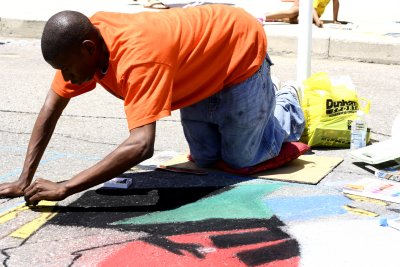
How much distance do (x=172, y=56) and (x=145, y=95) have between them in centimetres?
27

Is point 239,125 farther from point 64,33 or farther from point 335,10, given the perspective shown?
point 335,10

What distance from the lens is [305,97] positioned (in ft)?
16.7

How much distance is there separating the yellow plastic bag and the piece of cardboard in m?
0.25

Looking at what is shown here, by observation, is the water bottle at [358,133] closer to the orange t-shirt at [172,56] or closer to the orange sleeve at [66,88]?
the orange t-shirt at [172,56]

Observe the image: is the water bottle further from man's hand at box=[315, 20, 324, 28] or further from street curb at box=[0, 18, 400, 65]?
man's hand at box=[315, 20, 324, 28]

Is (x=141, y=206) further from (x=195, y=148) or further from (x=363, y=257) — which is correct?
(x=363, y=257)

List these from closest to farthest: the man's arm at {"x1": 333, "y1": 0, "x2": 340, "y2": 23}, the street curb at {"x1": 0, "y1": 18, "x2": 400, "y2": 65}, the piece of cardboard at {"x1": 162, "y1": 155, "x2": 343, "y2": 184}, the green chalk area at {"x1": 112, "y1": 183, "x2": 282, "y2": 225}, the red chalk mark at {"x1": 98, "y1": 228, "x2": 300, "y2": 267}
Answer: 1. the red chalk mark at {"x1": 98, "y1": 228, "x2": 300, "y2": 267}
2. the green chalk area at {"x1": 112, "y1": 183, "x2": 282, "y2": 225}
3. the piece of cardboard at {"x1": 162, "y1": 155, "x2": 343, "y2": 184}
4. the street curb at {"x1": 0, "y1": 18, "x2": 400, "y2": 65}
5. the man's arm at {"x1": 333, "y1": 0, "x2": 340, "y2": 23}

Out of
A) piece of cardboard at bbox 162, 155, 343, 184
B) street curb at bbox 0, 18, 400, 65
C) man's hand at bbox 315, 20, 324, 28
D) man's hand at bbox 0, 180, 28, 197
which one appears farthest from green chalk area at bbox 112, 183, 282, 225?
man's hand at bbox 315, 20, 324, 28

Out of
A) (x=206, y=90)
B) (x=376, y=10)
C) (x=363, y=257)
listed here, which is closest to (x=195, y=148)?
(x=206, y=90)

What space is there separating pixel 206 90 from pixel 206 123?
408 mm

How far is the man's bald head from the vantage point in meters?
3.40

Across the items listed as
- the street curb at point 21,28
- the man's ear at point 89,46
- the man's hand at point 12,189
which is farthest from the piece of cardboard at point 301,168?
the street curb at point 21,28

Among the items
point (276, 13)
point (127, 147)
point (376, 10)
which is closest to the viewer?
point (127, 147)

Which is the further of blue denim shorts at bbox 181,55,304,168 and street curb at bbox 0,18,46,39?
street curb at bbox 0,18,46,39
